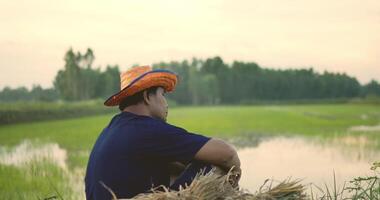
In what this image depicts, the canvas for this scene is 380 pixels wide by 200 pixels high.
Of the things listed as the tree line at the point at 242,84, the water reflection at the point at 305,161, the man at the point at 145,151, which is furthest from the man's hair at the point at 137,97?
the tree line at the point at 242,84

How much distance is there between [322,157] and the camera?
1320 centimetres

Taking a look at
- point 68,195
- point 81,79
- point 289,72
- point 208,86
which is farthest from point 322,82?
point 68,195

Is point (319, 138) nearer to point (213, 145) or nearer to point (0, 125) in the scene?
point (0, 125)

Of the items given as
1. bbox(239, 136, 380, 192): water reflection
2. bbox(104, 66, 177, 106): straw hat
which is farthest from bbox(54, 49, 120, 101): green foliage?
bbox(104, 66, 177, 106): straw hat

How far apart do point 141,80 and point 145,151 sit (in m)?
0.30

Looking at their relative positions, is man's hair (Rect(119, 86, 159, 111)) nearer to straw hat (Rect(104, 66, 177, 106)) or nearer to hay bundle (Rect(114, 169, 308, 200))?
straw hat (Rect(104, 66, 177, 106))

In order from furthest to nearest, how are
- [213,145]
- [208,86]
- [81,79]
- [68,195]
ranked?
[208,86] → [81,79] → [68,195] → [213,145]

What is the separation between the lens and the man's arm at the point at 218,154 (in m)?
2.20

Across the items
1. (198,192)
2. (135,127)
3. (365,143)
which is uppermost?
(135,127)

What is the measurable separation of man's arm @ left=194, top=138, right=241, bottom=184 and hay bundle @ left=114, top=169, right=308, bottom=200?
0.80 ft

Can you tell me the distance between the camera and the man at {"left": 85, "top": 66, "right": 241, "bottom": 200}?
2.20m

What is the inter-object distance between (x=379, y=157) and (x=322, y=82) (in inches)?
2886

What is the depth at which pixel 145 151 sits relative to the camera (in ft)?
7.27

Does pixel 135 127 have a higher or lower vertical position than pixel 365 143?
higher
